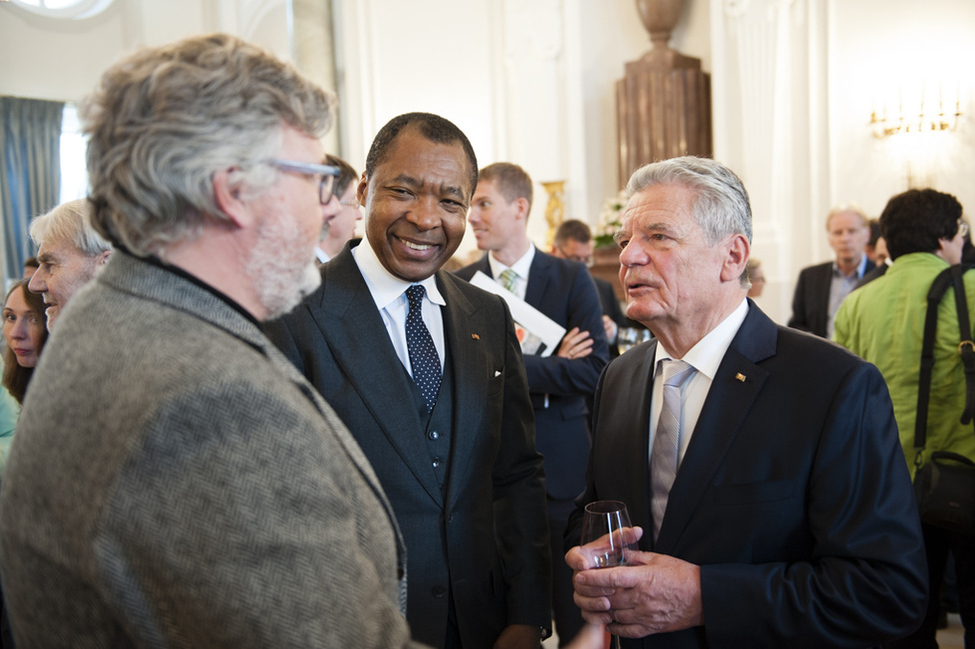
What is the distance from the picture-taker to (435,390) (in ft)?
6.23

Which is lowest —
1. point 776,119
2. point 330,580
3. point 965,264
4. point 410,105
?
point 330,580

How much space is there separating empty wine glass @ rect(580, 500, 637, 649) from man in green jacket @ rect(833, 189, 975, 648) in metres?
2.07

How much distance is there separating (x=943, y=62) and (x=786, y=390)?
23.4 ft

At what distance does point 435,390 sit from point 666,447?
54 centimetres

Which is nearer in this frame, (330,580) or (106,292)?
(330,580)

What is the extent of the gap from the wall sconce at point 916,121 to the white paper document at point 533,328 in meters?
5.75

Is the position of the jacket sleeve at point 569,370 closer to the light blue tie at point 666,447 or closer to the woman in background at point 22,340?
the light blue tie at point 666,447

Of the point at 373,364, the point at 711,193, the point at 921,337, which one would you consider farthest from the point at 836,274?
the point at 373,364

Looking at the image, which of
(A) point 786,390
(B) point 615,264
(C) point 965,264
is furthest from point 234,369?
(B) point 615,264

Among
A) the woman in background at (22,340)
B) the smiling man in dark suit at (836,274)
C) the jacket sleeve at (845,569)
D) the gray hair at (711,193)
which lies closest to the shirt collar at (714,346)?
the gray hair at (711,193)

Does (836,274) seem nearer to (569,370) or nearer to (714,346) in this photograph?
(569,370)

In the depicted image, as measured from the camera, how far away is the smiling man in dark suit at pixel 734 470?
1.50 m

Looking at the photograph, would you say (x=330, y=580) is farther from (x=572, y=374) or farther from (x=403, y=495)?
(x=572, y=374)

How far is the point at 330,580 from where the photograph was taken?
0.91 metres
